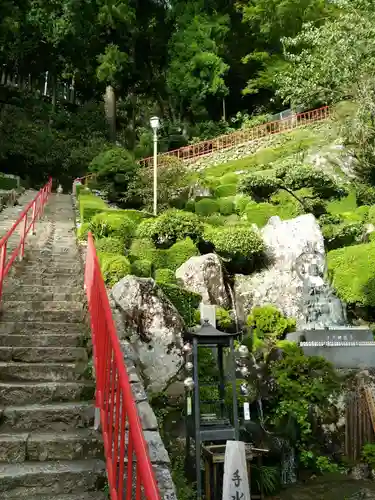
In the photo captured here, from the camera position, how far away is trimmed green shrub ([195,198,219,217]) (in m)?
19.4

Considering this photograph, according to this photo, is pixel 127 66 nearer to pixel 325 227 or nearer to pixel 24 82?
pixel 24 82

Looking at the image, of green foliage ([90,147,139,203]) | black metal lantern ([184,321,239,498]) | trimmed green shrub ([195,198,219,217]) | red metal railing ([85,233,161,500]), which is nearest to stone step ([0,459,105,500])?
red metal railing ([85,233,161,500])

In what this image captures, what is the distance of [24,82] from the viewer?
34.2 metres

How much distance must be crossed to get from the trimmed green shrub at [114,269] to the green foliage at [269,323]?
4.37 metres

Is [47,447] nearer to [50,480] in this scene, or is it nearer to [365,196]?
[50,480]

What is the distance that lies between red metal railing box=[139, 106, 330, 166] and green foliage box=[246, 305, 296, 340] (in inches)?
609

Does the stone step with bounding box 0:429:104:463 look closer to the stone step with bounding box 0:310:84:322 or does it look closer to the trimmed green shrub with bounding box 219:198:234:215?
the stone step with bounding box 0:310:84:322

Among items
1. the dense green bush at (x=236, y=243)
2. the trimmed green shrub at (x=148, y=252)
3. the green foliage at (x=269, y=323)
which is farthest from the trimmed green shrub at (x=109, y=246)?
the green foliage at (x=269, y=323)

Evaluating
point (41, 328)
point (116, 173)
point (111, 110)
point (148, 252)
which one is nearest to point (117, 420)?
point (41, 328)

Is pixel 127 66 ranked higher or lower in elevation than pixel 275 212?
higher

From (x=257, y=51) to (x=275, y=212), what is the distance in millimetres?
19437

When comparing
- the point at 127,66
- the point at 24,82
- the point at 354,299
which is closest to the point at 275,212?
the point at 354,299

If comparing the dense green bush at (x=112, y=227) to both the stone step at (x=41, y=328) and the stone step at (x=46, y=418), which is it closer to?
the stone step at (x=41, y=328)

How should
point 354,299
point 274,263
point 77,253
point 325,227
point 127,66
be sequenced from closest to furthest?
point 77,253 < point 354,299 < point 274,263 < point 325,227 < point 127,66
